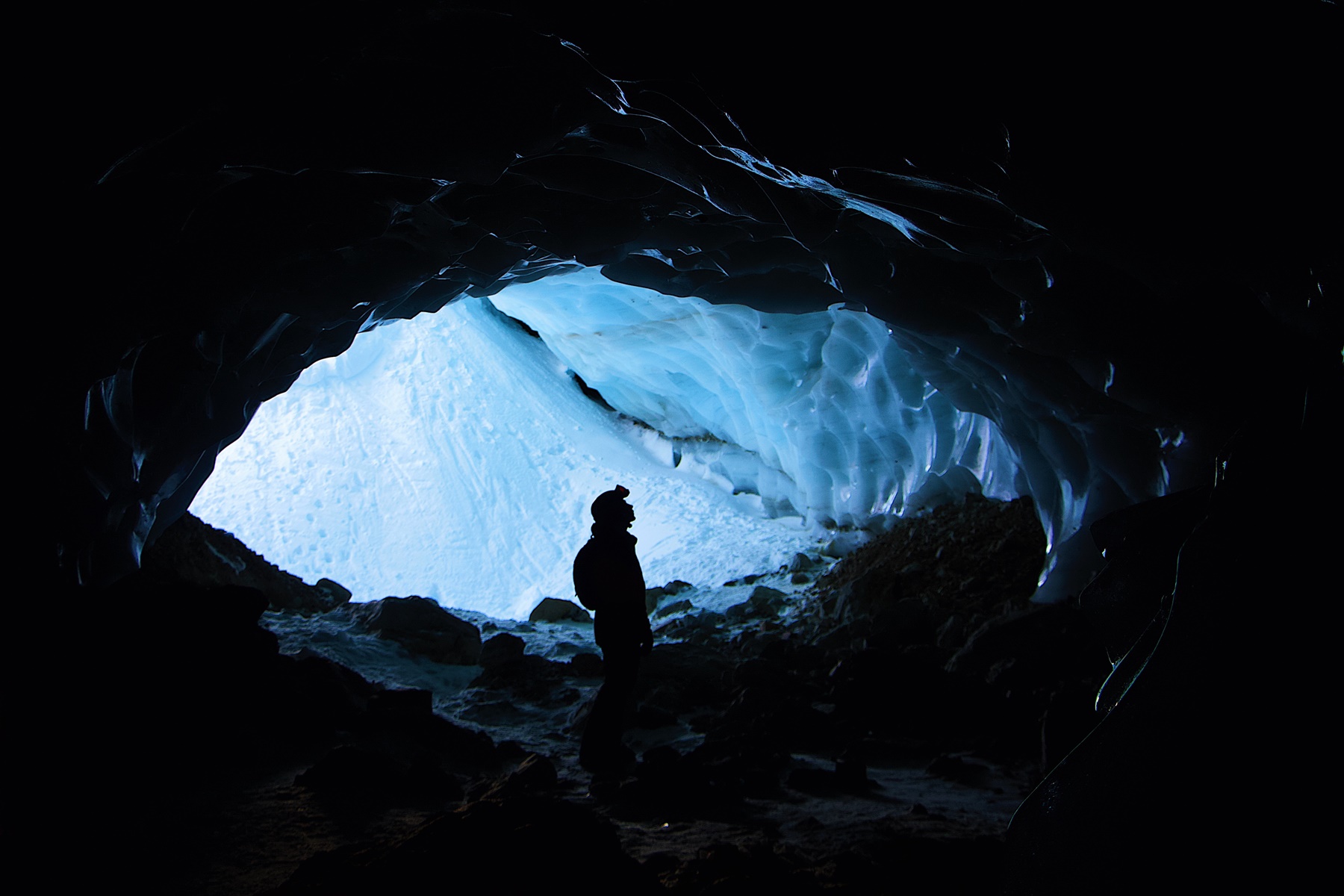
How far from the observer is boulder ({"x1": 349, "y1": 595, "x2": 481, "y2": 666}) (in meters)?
5.79

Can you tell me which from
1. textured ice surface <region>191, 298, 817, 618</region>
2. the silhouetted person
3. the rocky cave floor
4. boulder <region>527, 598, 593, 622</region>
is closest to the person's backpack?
the silhouetted person

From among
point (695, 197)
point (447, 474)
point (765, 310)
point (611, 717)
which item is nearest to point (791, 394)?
point (765, 310)

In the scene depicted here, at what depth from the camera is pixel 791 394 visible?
27.2 feet

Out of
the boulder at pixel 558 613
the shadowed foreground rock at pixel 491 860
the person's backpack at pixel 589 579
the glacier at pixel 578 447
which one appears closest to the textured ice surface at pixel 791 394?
the glacier at pixel 578 447

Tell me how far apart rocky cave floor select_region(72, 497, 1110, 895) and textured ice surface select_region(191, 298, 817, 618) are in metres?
Result: 6.78

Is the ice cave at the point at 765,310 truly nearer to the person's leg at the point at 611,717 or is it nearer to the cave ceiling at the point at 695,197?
the cave ceiling at the point at 695,197

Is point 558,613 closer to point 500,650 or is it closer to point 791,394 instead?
point 500,650

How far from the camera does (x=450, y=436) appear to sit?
53.1ft

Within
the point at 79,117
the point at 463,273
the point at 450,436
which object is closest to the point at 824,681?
the point at 463,273

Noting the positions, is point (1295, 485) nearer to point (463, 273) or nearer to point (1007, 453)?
point (463, 273)

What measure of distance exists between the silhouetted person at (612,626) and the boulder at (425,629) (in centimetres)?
272

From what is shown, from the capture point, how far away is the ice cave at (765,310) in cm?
134

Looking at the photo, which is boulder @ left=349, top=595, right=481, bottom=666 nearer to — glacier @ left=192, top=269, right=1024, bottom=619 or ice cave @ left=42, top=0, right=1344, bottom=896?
ice cave @ left=42, top=0, right=1344, bottom=896

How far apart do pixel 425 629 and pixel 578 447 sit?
9.00 m
